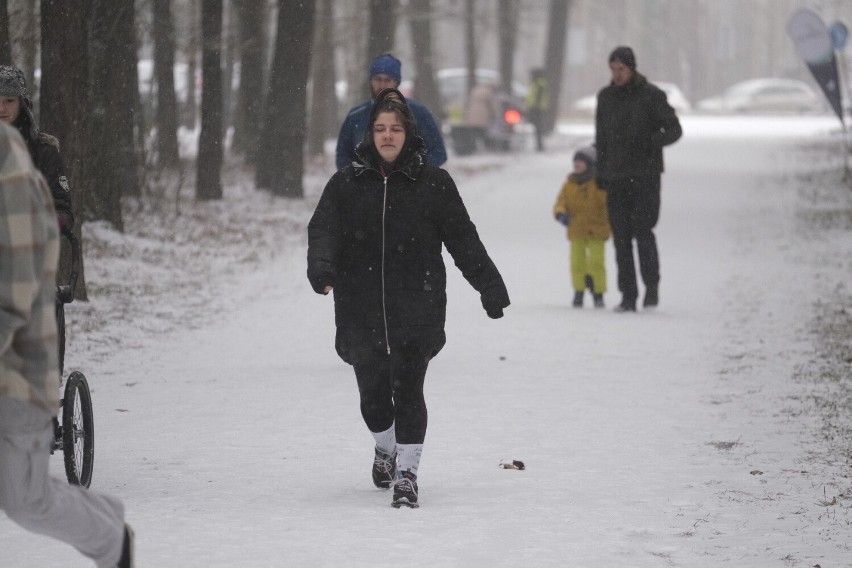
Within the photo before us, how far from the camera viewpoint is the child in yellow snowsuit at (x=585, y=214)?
42.0 ft

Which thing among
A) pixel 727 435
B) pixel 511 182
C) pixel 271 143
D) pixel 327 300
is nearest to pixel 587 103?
pixel 511 182

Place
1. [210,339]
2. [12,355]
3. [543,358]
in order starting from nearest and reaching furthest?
[12,355] → [543,358] → [210,339]

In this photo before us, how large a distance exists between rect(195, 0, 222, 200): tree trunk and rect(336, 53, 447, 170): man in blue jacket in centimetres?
1220

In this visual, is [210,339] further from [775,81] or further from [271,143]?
[775,81]

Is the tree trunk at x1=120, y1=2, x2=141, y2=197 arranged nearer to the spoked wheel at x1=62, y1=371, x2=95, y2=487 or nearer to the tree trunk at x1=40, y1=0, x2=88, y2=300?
the tree trunk at x1=40, y1=0, x2=88, y2=300

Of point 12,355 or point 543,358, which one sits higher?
point 12,355

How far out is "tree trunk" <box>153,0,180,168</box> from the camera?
67.6 feet

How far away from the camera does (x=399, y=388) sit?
21.0 ft

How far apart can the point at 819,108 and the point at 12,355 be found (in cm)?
6475

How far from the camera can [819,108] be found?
6612cm

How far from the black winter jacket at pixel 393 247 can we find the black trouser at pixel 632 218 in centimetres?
621

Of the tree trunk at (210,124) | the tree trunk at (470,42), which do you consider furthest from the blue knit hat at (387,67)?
the tree trunk at (470,42)

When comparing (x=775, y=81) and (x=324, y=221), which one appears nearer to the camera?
(x=324, y=221)

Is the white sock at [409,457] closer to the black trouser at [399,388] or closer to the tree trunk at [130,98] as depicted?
the black trouser at [399,388]
